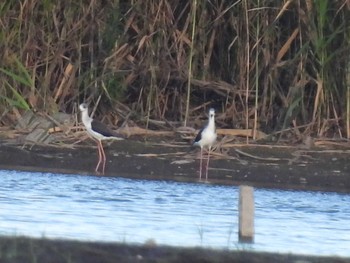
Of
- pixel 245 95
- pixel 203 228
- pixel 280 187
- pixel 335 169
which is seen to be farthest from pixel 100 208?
pixel 245 95

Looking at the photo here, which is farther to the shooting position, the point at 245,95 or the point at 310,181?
the point at 245,95

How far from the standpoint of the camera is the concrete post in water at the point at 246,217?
7.86 metres

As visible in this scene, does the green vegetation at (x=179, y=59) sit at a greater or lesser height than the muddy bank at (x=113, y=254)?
greater

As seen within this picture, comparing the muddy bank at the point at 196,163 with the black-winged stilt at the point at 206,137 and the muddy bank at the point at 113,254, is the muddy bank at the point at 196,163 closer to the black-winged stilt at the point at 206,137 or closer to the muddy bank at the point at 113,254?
the black-winged stilt at the point at 206,137

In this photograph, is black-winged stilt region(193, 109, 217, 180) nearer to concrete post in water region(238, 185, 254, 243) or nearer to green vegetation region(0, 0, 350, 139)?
green vegetation region(0, 0, 350, 139)

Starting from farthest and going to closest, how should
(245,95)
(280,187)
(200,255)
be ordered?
(245,95) < (280,187) < (200,255)

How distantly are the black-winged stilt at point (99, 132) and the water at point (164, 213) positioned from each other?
1.90ft

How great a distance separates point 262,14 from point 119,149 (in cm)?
194

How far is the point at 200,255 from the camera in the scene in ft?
20.9

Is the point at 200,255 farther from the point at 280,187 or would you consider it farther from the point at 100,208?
the point at 280,187

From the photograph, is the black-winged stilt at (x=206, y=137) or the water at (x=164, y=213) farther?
the black-winged stilt at (x=206, y=137)

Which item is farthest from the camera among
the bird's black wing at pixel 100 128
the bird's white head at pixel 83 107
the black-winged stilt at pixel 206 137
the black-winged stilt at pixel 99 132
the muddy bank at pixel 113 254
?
the bird's white head at pixel 83 107

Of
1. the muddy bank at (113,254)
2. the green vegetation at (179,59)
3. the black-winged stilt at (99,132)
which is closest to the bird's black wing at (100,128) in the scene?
the black-winged stilt at (99,132)

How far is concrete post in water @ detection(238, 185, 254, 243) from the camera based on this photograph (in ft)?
25.8
